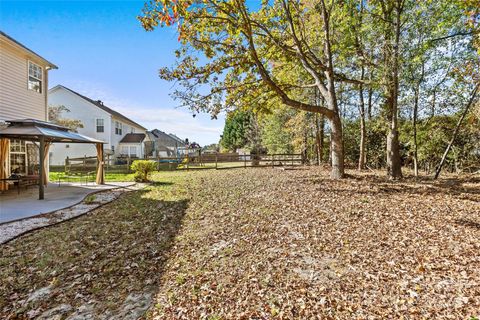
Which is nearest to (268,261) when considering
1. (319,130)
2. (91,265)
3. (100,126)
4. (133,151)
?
(91,265)

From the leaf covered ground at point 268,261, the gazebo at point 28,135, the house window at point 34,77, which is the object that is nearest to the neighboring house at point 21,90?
the house window at point 34,77

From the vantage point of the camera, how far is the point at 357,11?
407 inches

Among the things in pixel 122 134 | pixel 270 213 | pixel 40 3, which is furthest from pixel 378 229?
pixel 122 134

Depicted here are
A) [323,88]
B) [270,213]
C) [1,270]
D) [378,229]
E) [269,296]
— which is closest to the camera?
[269,296]

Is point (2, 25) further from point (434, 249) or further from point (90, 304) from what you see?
point (434, 249)

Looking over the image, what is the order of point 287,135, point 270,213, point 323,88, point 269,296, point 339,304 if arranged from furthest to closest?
point 287,135 → point 323,88 → point 270,213 → point 269,296 → point 339,304

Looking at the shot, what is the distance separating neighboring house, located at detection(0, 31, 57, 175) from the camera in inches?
368

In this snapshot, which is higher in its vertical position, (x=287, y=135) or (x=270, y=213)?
(x=287, y=135)

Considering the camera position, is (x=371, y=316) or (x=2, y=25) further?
(x=2, y=25)

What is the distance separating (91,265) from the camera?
3.89 m

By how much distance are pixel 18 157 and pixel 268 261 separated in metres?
13.5

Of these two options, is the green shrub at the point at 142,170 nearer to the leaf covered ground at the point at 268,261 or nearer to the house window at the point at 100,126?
the leaf covered ground at the point at 268,261

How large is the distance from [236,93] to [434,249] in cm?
863

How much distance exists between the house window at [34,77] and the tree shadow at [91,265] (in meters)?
8.74
